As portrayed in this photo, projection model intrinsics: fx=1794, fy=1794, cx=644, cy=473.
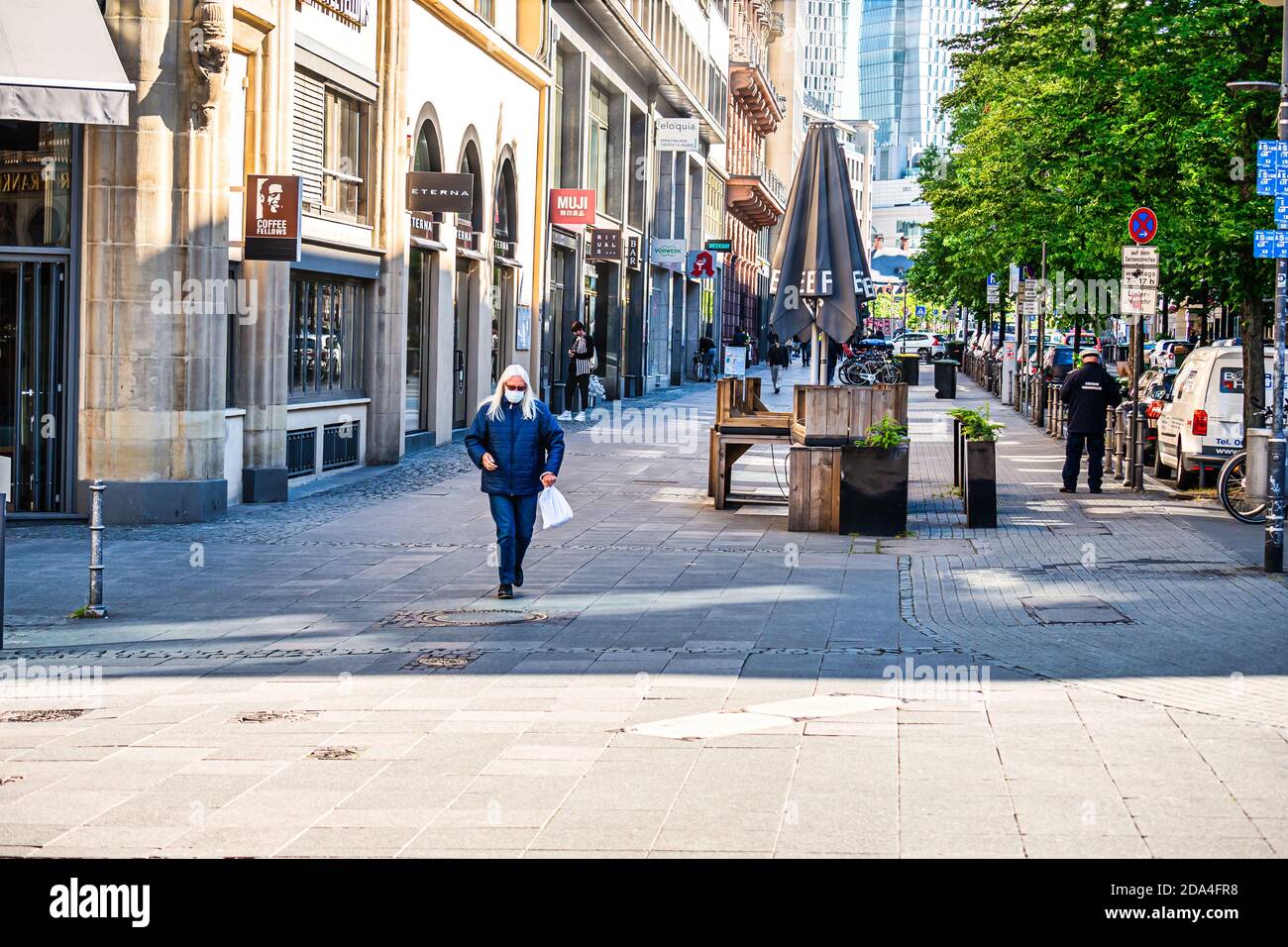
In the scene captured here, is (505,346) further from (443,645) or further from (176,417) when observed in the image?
(443,645)

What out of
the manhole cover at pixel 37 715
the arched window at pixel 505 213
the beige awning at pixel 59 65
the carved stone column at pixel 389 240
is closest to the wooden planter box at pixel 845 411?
the beige awning at pixel 59 65

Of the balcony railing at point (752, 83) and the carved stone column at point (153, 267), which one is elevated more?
the balcony railing at point (752, 83)

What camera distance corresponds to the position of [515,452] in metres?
12.4

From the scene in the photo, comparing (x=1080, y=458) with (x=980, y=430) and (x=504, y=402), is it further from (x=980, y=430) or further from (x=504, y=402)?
(x=504, y=402)

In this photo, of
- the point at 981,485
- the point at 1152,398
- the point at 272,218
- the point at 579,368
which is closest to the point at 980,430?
the point at 981,485

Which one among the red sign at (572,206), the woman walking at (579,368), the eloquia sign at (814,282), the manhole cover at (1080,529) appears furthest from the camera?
the woman walking at (579,368)

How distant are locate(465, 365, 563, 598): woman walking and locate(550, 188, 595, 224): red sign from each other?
70.7 ft

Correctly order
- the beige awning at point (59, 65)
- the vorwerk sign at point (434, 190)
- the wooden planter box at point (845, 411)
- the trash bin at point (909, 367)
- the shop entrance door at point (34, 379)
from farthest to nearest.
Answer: the trash bin at point (909, 367)
the vorwerk sign at point (434, 190)
the wooden planter box at point (845, 411)
the shop entrance door at point (34, 379)
the beige awning at point (59, 65)

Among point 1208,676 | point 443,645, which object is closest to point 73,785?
point 443,645

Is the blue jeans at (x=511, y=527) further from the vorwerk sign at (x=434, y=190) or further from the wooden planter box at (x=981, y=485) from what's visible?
the vorwerk sign at (x=434, y=190)

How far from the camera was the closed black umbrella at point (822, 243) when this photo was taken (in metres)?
19.2

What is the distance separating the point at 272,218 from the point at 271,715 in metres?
10.4

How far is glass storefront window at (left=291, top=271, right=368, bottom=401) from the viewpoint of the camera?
2067 cm

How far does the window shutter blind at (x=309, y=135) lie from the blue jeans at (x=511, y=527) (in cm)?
866
